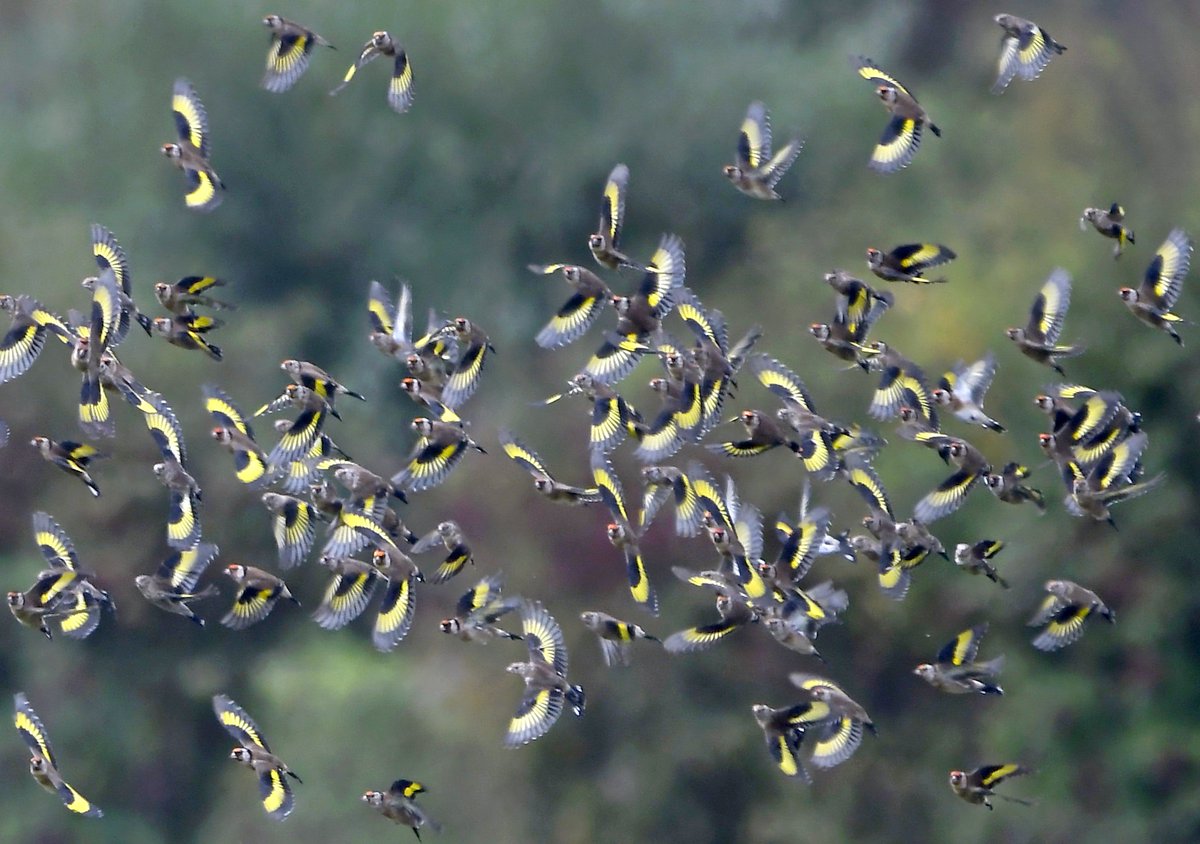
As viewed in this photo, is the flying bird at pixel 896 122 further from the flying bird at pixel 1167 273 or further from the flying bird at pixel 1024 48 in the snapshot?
the flying bird at pixel 1167 273

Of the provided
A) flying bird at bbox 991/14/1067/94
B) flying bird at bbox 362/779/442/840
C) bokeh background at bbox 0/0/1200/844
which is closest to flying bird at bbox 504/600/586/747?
flying bird at bbox 362/779/442/840

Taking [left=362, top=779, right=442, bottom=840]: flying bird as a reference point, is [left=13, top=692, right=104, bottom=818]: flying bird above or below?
above

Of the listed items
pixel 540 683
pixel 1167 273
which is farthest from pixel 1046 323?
pixel 540 683

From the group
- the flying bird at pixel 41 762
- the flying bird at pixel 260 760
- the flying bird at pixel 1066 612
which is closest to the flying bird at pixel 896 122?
the flying bird at pixel 1066 612

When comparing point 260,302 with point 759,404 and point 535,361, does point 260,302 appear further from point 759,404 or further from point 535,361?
point 759,404

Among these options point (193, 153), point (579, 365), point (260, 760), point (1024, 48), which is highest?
point (1024, 48)

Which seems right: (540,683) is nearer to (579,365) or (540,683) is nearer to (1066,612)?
(1066,612)

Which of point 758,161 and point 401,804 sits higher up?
point 758,161

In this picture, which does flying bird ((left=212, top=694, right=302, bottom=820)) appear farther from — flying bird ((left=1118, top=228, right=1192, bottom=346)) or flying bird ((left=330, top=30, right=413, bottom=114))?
flying bird ((left=1118, top=228, right=1192, bottom=346))
